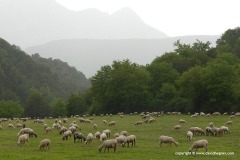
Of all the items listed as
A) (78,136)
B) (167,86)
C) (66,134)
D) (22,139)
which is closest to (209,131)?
(78,136)

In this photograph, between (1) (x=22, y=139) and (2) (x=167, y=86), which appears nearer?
(1) (x=22, y=139)

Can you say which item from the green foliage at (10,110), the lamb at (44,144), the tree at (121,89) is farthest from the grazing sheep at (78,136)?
the green foliage at (10,110)

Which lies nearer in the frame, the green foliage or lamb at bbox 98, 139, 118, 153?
lamb at bbox 98, 139, 118, 153

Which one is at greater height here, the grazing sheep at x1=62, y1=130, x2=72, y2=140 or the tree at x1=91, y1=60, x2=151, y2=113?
the tree at x1=91, y1=60, x2=151, y2=113

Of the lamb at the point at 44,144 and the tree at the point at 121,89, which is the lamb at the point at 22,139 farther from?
the tree at the point at 121,89

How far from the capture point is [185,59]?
11694cm

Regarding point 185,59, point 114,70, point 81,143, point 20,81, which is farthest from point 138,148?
point 20,81

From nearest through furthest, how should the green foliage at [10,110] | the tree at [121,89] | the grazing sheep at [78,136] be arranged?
the grazing sheep at [78,136], the tree at [121,89], the green foliage at [10,110]

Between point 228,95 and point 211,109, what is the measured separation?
526 centimetres

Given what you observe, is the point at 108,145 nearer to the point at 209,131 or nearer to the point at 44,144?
the point at 44,144

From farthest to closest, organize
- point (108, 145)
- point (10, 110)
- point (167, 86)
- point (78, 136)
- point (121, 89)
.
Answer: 1. point (10, 110)
2. point (121, 89)
3. point (167, 86)
4. point (78, 136)
5. point (108, 145)

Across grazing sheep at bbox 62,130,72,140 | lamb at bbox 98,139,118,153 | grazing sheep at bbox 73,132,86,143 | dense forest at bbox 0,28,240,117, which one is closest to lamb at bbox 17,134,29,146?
grazing sheep at bbox 73,132,86,143

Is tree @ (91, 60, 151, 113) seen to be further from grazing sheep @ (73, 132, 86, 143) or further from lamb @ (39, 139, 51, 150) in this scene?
lamb @ (39, 139, 51, 150)

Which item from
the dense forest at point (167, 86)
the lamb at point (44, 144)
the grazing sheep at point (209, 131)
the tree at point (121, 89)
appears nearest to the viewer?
the lamb at point (44, 144)
